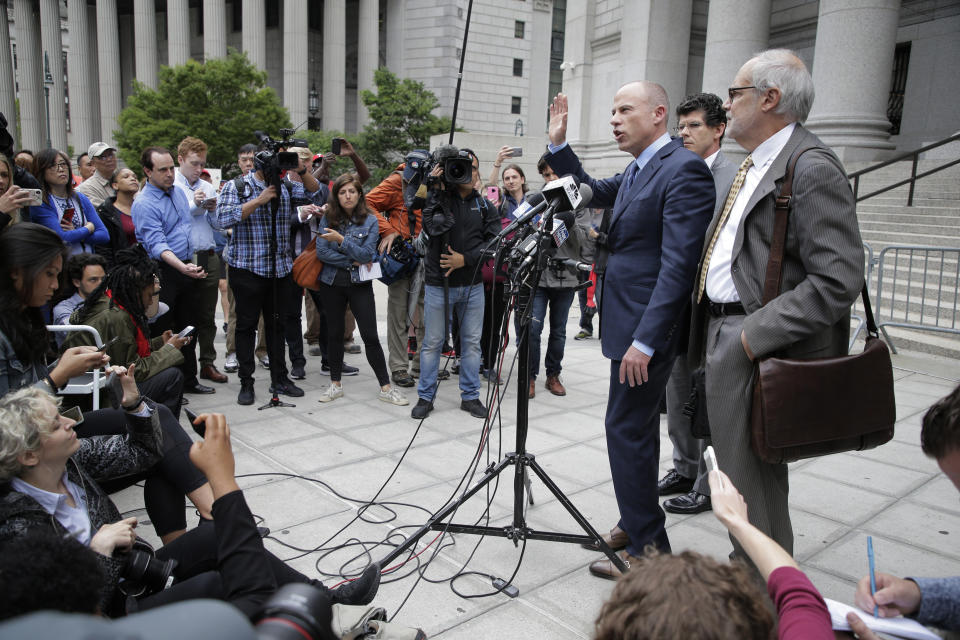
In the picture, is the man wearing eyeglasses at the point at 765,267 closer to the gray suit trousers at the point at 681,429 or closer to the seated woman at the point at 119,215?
the gray suit trousers at the point at 681,429

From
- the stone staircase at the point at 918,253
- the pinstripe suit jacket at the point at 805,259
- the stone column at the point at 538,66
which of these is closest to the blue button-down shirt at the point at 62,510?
the pinstripe suit jacket at the point at 805,259

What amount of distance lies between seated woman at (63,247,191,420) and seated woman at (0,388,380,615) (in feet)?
5.92

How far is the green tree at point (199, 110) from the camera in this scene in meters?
34.1

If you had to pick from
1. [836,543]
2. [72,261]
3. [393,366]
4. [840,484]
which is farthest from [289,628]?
[393,366]

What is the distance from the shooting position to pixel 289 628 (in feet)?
3.09

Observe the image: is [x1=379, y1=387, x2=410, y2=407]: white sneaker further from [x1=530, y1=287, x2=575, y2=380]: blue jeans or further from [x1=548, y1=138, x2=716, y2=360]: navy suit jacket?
[x1=548, y1=138, x2=716, y2=360]: navy suit jacket

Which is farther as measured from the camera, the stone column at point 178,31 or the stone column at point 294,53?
the stone column at point 294,53

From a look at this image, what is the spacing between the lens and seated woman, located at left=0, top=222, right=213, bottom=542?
3.14 meters

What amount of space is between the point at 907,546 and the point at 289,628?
3715 mm

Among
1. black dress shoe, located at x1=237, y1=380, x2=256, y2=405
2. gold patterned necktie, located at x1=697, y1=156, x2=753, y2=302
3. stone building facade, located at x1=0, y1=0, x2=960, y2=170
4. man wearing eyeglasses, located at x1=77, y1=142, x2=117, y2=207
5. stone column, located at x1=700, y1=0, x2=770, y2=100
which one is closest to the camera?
gold patterned necktie, located at x1=697, y1=156, x2=753, y2=302

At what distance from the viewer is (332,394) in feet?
19.9

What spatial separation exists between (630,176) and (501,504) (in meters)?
2.04

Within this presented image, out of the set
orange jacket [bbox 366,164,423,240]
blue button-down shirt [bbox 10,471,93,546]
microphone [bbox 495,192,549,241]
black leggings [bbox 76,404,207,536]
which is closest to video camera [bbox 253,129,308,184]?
A: orange jacket [bbox 366,164,423,240]

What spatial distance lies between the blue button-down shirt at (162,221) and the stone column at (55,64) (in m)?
51.9
